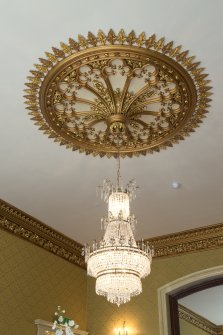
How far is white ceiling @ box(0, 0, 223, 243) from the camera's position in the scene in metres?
4.00

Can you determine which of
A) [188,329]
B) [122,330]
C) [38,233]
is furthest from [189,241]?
[188,329]

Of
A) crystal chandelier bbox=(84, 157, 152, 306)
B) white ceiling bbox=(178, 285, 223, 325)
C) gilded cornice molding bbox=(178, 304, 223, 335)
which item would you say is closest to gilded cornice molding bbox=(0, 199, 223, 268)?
white ceiling bbox=(178, 285, 223, 325)

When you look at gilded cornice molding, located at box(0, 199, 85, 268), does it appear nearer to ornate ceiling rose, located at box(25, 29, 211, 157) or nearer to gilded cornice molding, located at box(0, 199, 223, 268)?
gilded cornice molding, located at box(0, 199, 223, 268)

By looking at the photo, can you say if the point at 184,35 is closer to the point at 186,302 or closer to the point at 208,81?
the point at 208,81

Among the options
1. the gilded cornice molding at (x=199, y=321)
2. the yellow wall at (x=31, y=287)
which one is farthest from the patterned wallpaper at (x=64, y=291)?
the gilded cornice molding at (x=199, y=321)

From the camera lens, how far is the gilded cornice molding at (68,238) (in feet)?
24.4

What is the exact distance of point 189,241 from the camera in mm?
8414

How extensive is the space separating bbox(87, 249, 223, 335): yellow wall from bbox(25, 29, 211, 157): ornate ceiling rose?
3193mm

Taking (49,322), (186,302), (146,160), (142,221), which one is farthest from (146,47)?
(186,302)

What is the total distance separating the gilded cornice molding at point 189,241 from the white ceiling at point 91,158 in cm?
18

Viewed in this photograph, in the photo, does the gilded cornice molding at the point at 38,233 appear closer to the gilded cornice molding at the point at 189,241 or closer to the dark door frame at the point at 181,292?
the gilded cornice molding at the point at 189,241

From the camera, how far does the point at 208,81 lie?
15.7 feet

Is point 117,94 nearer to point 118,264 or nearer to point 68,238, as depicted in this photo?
point 118,264

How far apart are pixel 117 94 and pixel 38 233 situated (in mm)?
3854
